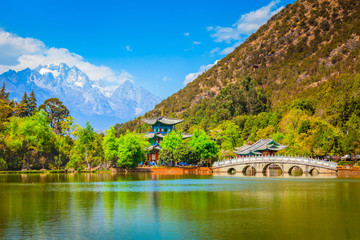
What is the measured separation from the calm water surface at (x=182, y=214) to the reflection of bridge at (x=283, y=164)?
20.0 metres

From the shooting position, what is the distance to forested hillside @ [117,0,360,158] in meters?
60.5

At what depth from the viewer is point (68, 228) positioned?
677 inches

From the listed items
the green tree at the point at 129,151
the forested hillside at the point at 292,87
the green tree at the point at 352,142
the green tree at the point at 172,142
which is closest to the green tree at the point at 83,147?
the green tree at the point at 129,151

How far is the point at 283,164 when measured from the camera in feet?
175

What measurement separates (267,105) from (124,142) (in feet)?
158

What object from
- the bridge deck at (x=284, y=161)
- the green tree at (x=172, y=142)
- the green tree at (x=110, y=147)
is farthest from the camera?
the green tree at (x=172, y=142)

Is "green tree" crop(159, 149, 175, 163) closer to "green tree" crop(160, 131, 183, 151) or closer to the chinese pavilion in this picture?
"green tree" crop(160, 131, 183, 151)

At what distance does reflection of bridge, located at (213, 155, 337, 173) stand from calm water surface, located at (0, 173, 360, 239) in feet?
65.7

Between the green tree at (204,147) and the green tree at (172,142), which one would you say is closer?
the green tree at (204,147)

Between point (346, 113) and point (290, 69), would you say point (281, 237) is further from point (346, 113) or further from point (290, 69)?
point (290, 69)

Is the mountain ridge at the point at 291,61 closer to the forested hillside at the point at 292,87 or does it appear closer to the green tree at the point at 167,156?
the forested hillside at the point at 292,87

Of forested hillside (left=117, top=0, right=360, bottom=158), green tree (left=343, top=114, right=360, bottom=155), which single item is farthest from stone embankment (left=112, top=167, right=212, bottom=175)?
green tree (left=343, top=114, right=360, bottom=155)

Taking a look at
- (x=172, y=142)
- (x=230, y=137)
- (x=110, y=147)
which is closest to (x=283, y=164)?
(x=172, y=142)

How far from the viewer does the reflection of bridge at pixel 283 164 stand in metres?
49.9
